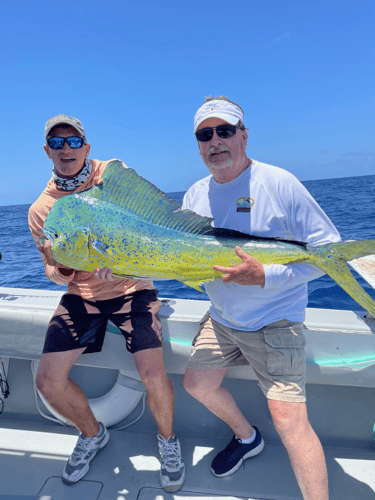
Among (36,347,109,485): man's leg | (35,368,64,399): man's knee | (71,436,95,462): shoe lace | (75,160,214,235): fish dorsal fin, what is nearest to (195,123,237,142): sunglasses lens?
(75,160,214,235): fish dorsal fin

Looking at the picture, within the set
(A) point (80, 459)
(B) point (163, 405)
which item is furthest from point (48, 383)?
(B) point (163, 405)

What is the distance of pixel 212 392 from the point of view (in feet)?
7.01

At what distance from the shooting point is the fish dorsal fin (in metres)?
1.76

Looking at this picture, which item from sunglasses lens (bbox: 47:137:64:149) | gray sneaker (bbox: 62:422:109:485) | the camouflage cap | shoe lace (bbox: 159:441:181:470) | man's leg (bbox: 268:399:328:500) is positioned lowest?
gray sneaker (bbox: 62:422:109:485)

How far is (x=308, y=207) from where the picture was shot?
6.05 ft

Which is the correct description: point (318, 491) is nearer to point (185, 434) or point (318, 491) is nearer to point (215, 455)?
point (215, 455)

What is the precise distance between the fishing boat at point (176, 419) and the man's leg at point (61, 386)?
0.27 metres

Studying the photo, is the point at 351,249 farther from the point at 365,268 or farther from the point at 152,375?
the point at 152,375

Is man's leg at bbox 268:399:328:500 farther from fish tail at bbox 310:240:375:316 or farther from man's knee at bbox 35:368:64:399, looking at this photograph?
man's knee at bbox 35:368:64:399

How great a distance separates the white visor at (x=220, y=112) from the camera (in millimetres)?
1909

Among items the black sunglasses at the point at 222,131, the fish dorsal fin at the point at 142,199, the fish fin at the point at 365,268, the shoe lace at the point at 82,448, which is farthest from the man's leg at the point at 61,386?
the fish fin at the point at 365,268

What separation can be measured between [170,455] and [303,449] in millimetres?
874

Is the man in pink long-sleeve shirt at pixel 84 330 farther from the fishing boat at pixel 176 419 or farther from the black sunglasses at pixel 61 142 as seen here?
the fishing boat at pixel 176 419

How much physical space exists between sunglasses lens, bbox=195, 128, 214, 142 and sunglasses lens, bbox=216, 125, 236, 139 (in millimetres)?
41
